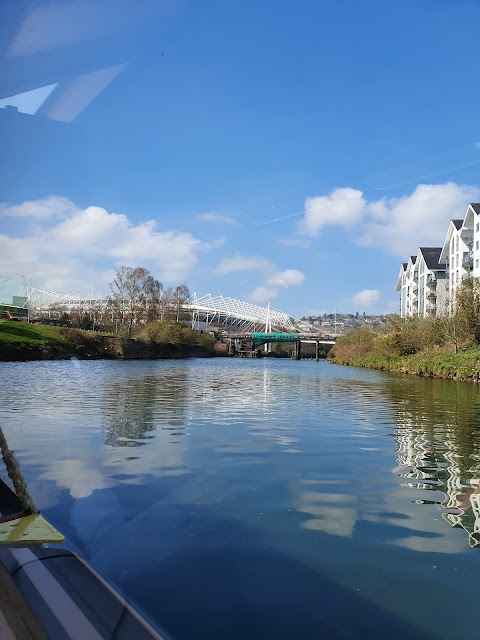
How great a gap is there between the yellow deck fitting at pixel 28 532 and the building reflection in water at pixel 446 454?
114 inches

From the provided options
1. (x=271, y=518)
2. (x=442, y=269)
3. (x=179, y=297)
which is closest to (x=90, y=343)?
(x=179, y=297)

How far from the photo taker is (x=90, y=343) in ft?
132

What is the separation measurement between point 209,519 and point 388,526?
1436 mm

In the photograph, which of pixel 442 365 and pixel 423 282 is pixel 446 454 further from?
pixel 423 282

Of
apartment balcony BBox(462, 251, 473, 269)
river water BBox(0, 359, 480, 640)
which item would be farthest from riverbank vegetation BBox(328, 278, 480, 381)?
river water BBox(0, 359, 480, 640)

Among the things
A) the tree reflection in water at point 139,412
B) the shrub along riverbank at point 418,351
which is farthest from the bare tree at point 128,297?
the tree reflection in water at point 139,412

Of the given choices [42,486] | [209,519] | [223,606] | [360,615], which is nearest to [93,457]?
[42,486]

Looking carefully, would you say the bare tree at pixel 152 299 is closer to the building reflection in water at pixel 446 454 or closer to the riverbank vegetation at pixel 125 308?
the riverbank vegetation at pixel 125 308

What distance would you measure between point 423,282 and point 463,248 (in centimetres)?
1062

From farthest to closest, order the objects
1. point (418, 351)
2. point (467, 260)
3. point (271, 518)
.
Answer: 1. point (467, 260)
2. point (418, 351)
3. point (271, 518)

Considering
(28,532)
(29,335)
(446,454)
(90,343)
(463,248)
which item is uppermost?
(463,248)

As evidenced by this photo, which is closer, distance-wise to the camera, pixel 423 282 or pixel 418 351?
pixel 418 351

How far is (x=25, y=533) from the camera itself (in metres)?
3.02

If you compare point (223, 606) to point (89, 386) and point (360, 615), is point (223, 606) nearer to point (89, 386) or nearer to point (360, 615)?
point (360, 615)
